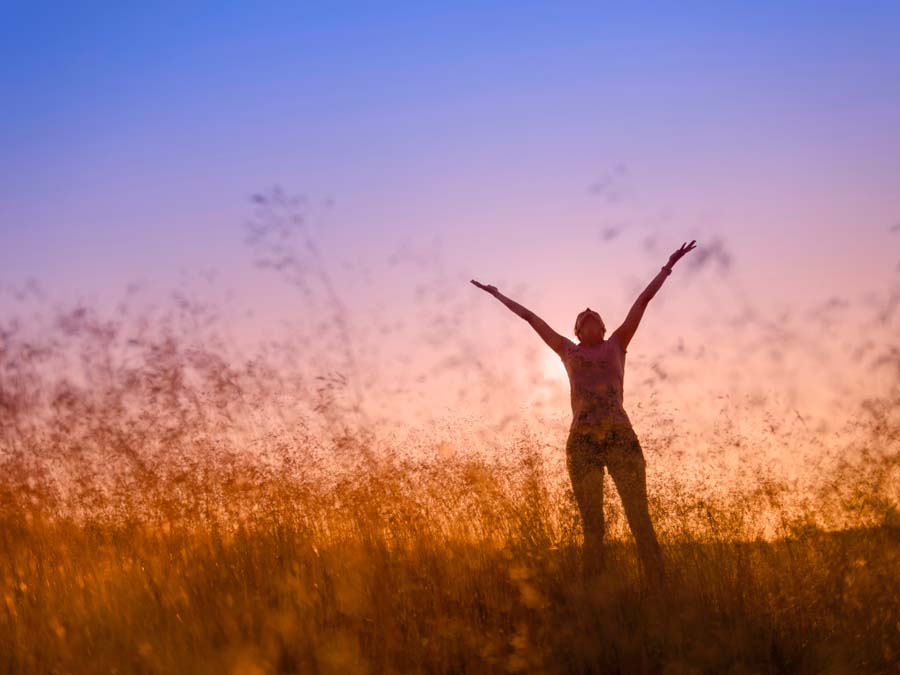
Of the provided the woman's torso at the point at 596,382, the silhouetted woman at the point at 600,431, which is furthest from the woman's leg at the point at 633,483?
the woman's torso at the point at 596,382

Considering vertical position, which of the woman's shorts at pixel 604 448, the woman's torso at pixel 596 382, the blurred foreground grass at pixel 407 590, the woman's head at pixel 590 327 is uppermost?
the woman's head at pixel 590 327

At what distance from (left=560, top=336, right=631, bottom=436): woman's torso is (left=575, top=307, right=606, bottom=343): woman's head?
0.05m

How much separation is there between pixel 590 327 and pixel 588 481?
106cm

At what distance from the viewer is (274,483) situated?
4.79 m

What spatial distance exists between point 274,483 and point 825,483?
3.00 meters

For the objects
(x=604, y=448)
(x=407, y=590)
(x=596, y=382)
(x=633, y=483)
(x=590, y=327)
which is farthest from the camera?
(x=590, y=327)

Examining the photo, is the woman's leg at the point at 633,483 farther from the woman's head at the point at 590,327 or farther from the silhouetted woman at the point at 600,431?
the woman's head at the point at 590,327

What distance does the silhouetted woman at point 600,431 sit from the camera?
176 inches

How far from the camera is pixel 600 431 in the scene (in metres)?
4.89

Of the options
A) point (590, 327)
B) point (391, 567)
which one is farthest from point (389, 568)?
point (590, 327)

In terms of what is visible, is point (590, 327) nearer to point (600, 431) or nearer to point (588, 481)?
point (600, 431)

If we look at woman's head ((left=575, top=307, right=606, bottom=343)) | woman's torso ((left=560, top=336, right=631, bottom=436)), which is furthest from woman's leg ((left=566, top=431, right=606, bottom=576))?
woman's head ((left=575, top=307, right=606, bottom=343))

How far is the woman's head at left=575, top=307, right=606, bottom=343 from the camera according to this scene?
536cm

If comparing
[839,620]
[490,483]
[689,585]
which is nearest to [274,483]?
[490,483]
